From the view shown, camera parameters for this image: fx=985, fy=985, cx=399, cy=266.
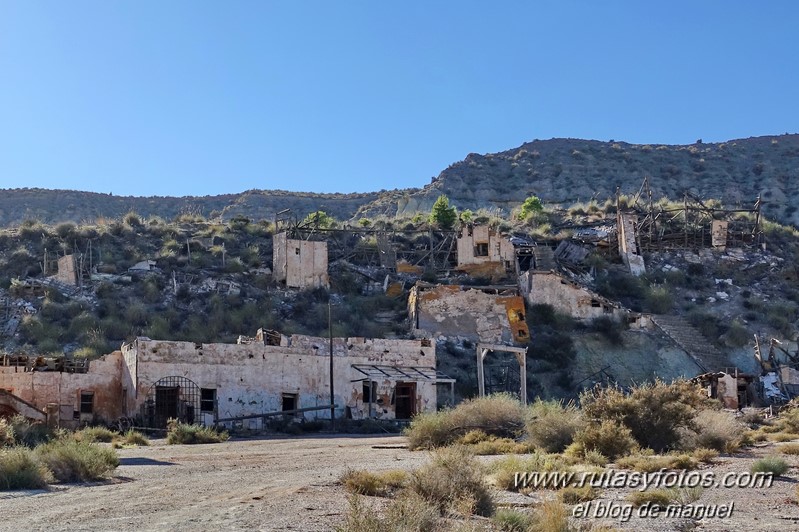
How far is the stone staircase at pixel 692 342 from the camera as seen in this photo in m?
45.1

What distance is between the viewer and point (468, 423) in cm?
2556

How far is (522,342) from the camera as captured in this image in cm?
4603

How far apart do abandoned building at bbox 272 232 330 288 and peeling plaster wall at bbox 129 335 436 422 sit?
1521 cm

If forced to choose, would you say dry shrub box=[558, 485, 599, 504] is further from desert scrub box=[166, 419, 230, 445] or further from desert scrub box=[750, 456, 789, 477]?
desert scrub box=[166, 419, 230, 445]

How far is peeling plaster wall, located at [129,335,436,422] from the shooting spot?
1361 inches

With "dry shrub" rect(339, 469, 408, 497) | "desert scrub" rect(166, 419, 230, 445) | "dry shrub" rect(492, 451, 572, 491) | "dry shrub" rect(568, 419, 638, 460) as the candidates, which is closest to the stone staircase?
"desert scrub" rect(166, 419, 230, 445)

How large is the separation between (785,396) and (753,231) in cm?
2509

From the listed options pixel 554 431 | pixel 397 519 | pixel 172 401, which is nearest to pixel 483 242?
pixel 172 401

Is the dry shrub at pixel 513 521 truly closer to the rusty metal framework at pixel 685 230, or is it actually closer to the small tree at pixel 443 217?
the rusty metal framework at pixel 685 230

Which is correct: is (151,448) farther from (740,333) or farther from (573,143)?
(573,143)

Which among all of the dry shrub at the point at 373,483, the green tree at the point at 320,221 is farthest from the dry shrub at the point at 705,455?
the green tree at the point at 320,221

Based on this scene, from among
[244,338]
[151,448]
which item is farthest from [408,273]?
[151,448]

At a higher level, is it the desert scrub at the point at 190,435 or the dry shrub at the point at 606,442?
the dry shrub at the point at 606,442

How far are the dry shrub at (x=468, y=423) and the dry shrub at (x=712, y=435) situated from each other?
486cm
